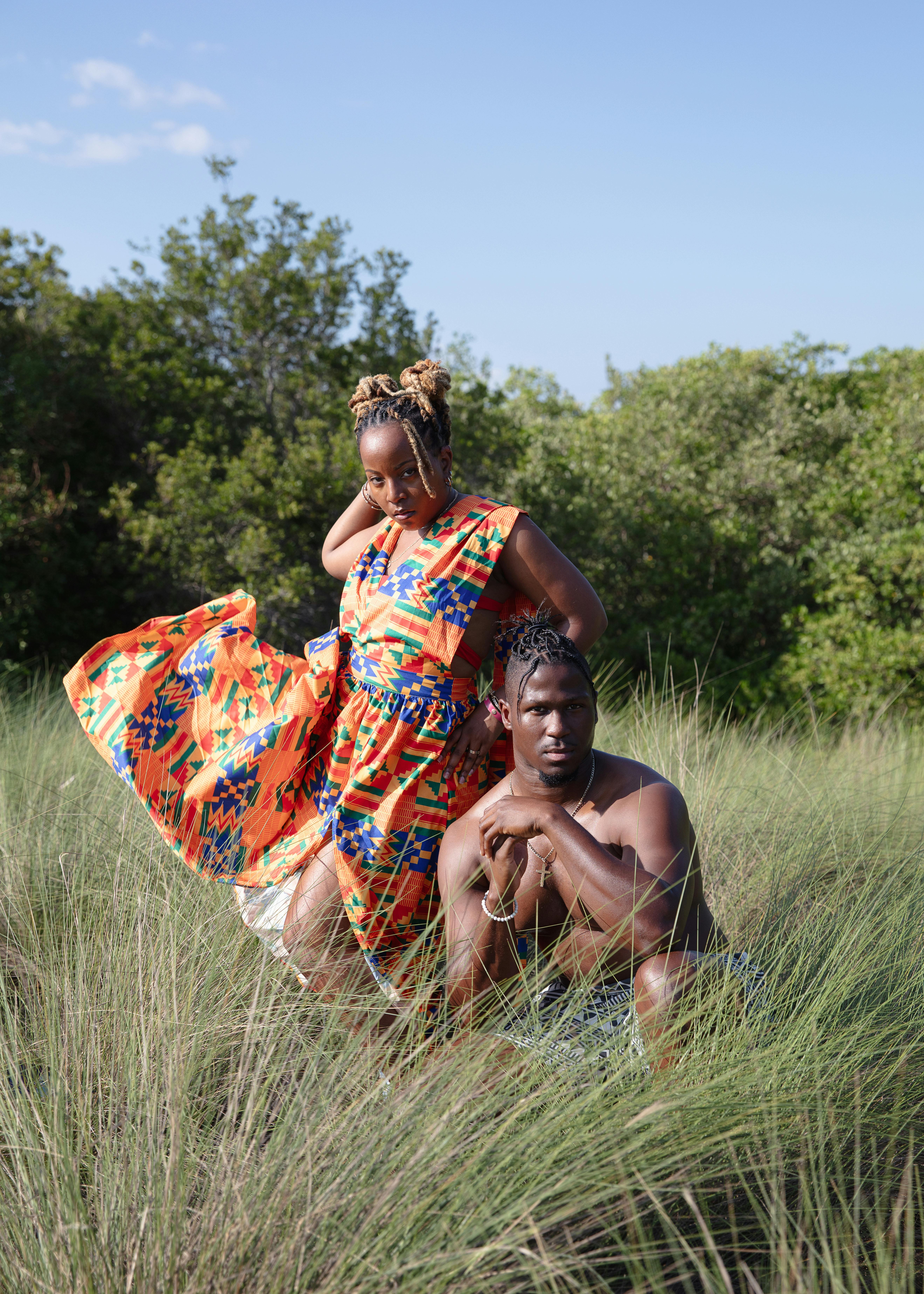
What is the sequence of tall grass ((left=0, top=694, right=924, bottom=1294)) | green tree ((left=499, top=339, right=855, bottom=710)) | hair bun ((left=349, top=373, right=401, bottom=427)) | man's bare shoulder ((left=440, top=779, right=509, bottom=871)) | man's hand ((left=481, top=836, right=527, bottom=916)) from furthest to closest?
green tree ((left=499, top=339, right=855, bottom=710)) < hair bun ((left=349, top=373, right=401, bottom=427)) < man's bare shoulder ((left=440, top=779, right=509, bottom=871)) < man's hand ((left=481, top=836, right=527, bottom=916)) < tall grass ((left=0, top=694, right=924, bottom=1294))

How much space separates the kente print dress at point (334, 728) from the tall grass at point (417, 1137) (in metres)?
0.27

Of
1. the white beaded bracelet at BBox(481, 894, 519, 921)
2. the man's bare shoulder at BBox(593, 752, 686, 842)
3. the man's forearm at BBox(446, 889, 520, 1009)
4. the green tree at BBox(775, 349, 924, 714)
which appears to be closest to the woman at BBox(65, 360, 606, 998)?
the man's forearm at BBox(446, 889, 520, 1009)

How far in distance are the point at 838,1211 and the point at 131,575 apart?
8690 millimetres

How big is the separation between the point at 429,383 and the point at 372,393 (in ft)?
0.61

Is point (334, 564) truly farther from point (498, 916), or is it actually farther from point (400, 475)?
point (498, 916)

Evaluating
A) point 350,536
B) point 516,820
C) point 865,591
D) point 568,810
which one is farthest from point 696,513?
point 516,820

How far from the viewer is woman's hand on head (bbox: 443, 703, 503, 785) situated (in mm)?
2711

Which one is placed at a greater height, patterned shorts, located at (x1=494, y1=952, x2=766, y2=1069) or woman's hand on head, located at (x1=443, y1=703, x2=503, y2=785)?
woman's hand on head, located at (x1=443, y1=703, x2=503, y2=785)

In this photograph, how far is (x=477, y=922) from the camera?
2336mm

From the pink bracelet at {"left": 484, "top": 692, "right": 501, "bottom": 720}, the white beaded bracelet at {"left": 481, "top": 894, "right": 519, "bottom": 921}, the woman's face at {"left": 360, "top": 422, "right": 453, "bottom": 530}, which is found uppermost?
the woman's face at {"left": 360, "top": 422, "right": 453, "bottom": 530}

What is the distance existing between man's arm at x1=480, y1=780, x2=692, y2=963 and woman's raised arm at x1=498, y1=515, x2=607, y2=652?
57 centimetres

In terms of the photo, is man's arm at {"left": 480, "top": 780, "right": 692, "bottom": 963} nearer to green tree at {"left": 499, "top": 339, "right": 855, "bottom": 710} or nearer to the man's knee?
the man's knee

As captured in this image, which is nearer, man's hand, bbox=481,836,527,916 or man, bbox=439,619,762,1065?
man, bbox=439,619,762,1065

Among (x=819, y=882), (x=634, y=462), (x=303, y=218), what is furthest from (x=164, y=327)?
(x=819, y=882)
